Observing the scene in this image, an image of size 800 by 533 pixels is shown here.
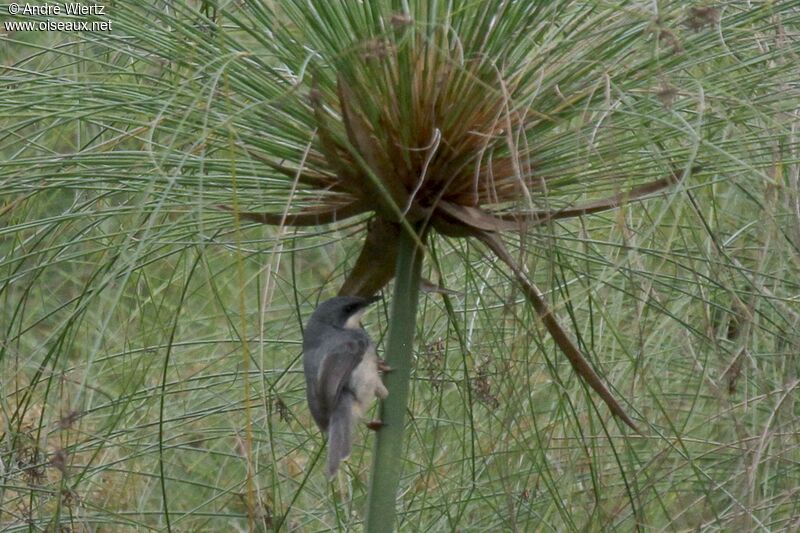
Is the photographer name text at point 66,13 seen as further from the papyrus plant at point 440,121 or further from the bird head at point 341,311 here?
the bird head at point 341,311

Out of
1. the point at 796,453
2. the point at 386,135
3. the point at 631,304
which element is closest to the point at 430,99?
the point at 386,135

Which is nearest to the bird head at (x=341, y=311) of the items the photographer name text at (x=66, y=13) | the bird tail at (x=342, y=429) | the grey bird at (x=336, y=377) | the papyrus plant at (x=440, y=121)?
the grey bird at (x=336, y=377)

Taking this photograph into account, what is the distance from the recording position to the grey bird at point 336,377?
221cm

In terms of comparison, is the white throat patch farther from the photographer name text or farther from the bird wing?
the photographer name text

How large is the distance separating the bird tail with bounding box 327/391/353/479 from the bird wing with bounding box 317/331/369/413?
2 centimetres

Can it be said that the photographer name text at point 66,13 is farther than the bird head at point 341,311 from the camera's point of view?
No

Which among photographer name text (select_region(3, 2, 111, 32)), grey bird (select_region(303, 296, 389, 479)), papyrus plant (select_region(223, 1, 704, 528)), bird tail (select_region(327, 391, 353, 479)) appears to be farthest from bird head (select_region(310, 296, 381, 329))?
photographer name text (select_region(3, 2, 111, 32))

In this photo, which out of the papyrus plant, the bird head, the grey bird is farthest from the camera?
the grey bird

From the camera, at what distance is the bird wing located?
2.26 m

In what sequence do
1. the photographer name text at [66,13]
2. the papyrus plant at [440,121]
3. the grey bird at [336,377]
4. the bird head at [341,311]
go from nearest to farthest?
1. the papyrus plant at [440,121]
2. the photographer name text at [66,13]
3. the bird head at [341,311]
4. the grey bird at [336,377]

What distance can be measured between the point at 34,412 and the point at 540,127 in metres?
2.31

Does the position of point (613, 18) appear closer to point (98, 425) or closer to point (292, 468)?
point (292, 468)

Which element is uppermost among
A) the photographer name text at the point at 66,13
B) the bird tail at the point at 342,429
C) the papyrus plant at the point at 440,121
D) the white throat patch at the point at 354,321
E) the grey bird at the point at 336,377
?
the photographer name text at the point at 66,13

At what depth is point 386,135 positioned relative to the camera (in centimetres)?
168
